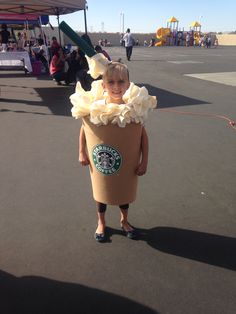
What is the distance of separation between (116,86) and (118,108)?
8.3 inches

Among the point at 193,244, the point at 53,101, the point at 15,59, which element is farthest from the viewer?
the point at 15,59

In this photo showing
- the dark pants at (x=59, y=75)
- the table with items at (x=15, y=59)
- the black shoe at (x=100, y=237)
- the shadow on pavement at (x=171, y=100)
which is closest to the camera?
the black shoe at (x=100, y=237)

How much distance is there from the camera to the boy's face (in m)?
2.41

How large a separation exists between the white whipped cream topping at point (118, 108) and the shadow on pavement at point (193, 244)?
116 centimetres

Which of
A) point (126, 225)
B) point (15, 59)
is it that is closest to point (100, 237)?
point (126, 225)

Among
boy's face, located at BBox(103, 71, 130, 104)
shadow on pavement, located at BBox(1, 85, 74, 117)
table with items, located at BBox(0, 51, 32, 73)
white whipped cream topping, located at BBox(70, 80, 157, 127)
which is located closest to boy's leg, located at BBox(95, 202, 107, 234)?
white whipped cream topping, located at BBox(70, 80, 157, 127)

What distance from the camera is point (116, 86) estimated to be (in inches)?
95.5

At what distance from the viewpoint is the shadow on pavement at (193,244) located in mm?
2693

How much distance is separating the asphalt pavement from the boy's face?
1.31 m

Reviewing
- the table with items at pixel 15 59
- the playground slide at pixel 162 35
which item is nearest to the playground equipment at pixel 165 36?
the playground slide at pixel 162 35

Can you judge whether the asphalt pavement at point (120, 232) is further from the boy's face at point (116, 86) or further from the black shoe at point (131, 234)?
the boy's face at point (116, 86)

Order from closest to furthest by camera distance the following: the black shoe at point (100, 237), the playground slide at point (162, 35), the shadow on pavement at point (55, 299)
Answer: the shadow on pavement at point (55, 299), the black shoe at point (100, 237), the playground slide at point (162, 35)

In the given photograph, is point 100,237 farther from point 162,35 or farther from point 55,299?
point 162,35

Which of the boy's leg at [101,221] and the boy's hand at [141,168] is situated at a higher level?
the boy's hand at [141,168]
